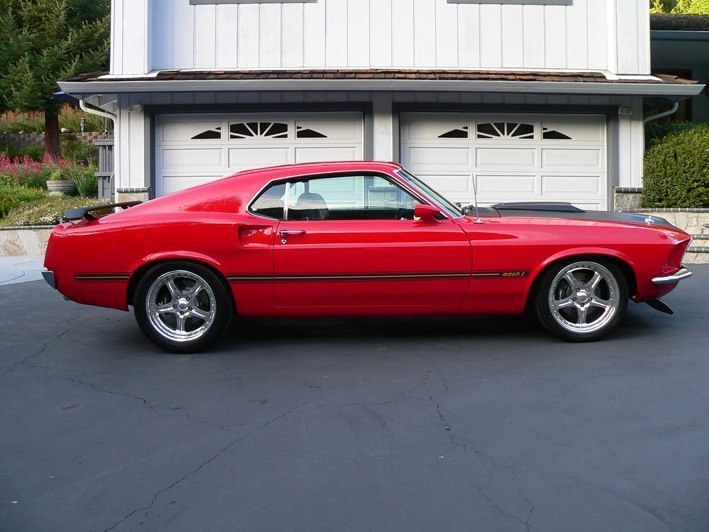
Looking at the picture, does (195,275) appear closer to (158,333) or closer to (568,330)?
(158,333)

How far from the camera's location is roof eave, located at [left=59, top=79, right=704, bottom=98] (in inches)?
454

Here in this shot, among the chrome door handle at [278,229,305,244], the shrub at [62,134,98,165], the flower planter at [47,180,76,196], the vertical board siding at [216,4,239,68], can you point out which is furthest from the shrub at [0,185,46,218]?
the chrome door handle at [278,229,305,244]

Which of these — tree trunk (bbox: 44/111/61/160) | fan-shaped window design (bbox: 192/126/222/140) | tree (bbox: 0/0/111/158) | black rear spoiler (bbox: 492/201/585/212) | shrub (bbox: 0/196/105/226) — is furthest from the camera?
tree trunk (bbox: 44/111/61/160)

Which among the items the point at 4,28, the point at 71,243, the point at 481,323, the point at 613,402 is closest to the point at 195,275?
the point at 71,243

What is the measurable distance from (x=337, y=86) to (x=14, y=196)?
771cm

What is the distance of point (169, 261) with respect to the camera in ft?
19.4

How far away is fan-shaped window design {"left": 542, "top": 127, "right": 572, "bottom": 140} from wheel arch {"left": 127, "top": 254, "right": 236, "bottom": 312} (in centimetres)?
830

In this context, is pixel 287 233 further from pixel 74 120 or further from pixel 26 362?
pixel 74 120

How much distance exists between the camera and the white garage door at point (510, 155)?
12.8 meters

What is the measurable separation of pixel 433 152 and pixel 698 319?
641 cm

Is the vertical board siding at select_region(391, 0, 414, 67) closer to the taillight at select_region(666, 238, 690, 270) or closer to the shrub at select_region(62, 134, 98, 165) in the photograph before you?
the taillight at select_region(666, 238, 690, 270)

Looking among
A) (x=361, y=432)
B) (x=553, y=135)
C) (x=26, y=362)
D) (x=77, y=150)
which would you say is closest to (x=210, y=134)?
(x=553, y=135)

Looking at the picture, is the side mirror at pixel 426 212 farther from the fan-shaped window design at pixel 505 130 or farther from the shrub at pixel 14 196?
the shrub at pixel 14 196

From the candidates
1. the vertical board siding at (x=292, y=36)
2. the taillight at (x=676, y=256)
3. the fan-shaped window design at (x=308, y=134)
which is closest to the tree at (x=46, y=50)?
the vertical board siding at (x=292, y=36)
